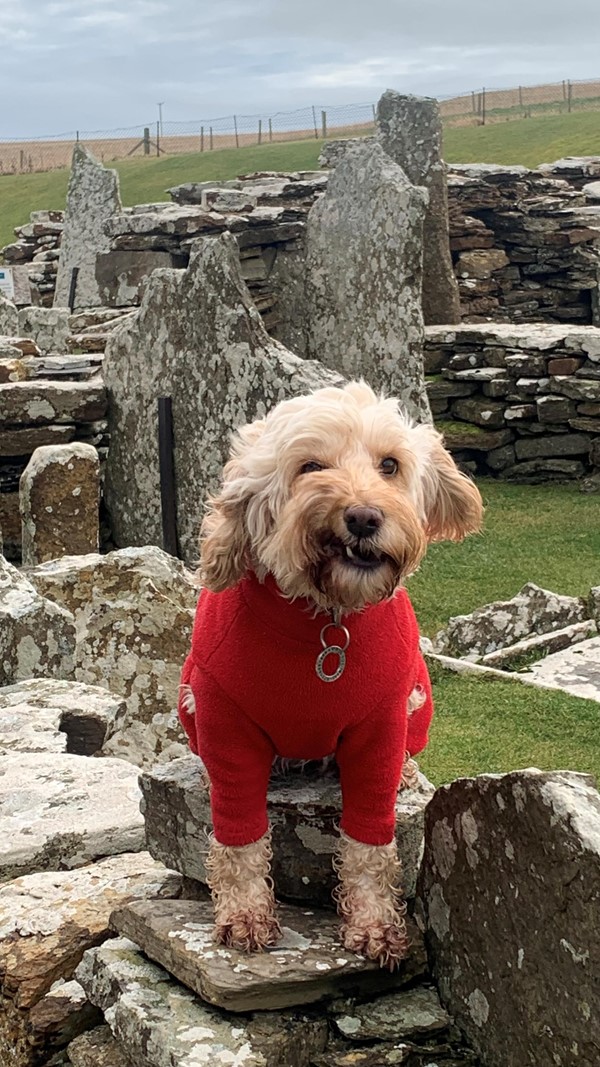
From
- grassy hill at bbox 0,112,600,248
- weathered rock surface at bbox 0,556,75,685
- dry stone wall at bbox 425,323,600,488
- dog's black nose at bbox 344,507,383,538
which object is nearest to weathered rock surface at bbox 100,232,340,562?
weathered rock surface at bbox 0,556,75,685

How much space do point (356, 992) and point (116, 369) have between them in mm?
6805

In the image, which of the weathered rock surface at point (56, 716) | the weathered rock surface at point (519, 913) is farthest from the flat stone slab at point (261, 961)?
the weathered rock surface at point (56, 716)

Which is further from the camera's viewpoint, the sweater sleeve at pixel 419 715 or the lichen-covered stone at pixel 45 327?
the lichen-covered stone at pixel 45 327

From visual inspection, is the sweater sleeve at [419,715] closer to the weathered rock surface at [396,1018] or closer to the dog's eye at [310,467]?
the weathered rock surface at [396,1018]

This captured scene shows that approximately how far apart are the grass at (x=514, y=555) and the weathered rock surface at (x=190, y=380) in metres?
1.78

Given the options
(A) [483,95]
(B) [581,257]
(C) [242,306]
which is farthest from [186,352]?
(A) [483,95]

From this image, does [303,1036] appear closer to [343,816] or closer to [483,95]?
[343,816]

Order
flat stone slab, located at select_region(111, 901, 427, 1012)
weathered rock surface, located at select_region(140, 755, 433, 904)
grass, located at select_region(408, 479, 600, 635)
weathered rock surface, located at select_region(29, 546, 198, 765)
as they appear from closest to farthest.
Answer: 1. flat stone slab, located at select_region(111, 901, 427, 1012)
2. weathered rock surface, located at select_region(140, 755, 433, 904)
3. weathered rock surface, located at select_region(29, 546, 198, 765)
4. grass, located at select_region(408, 479, 600, 635)

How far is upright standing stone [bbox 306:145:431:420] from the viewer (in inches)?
463

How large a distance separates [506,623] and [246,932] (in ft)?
16.4

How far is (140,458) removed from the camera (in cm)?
938

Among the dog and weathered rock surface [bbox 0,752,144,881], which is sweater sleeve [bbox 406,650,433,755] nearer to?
the dog

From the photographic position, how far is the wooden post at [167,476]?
30.1 ft

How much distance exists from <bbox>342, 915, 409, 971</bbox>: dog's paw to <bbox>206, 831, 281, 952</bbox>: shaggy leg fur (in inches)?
7.3
